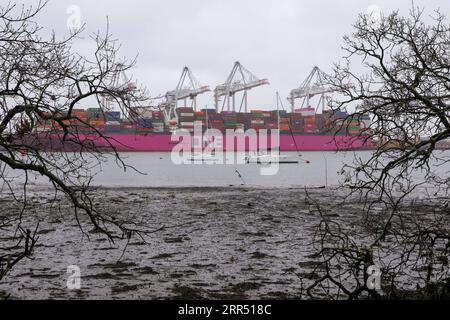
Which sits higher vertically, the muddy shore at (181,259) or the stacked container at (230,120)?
the stacked container at (230,120)

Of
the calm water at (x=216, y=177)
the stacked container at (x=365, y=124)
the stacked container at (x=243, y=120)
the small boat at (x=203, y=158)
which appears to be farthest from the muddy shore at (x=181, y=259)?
the stacked container at (x=243, y=120)

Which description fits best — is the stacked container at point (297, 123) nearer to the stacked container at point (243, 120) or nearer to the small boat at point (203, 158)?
the stacked container at point (243, 120)

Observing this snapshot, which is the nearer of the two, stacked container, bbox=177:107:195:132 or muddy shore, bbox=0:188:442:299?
muddy shore, bbox=0:188:442:299

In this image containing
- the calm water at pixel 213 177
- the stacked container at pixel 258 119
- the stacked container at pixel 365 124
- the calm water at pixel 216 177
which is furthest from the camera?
the stacked container at pixel 258 119

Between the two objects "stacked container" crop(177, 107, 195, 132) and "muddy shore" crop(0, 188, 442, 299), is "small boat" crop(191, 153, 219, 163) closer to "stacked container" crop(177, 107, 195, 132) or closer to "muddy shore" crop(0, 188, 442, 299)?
"stacked container" crop(177, 107, 195, 132)

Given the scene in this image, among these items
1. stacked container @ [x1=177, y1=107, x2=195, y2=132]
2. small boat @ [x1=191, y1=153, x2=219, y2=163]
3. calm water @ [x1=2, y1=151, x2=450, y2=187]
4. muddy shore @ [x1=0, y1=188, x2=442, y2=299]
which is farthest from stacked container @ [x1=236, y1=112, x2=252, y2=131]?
muddy shore @ [x1=0, y1=188, x2=442, y2=299]

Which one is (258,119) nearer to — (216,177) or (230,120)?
(230,120)

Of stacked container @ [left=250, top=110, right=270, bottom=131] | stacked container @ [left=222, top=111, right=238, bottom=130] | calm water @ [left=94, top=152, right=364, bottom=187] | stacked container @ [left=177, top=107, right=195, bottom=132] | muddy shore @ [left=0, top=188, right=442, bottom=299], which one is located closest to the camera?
muddy shore @ [left=0, top=188, right=442, bottom=299]

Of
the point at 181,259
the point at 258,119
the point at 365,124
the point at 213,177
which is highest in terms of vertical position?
the point at 258,119

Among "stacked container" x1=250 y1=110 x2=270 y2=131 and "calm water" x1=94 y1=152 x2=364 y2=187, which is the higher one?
"stacked container" x1=250 y1=110 x2=270 y2=131

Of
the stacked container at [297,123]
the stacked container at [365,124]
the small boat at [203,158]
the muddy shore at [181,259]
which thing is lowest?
the muddy shore at [181,259]

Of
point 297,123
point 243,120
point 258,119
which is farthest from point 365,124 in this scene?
point 243,120

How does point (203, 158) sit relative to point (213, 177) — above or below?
above
